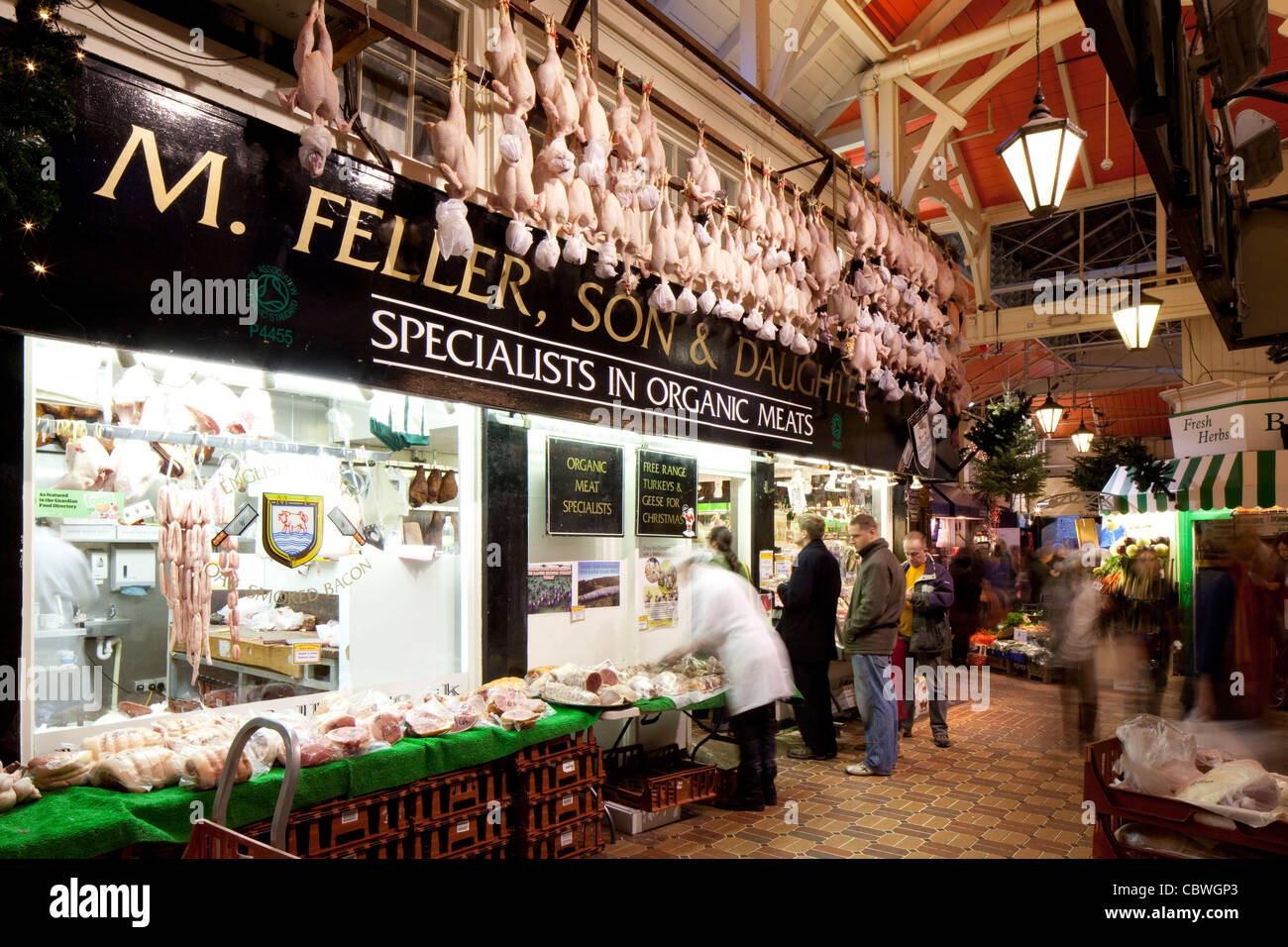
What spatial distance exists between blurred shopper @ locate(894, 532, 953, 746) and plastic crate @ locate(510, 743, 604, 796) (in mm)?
4426

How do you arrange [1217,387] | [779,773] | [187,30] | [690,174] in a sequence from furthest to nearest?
[1217,387] < [779,773] < [690,174] < [187,30]

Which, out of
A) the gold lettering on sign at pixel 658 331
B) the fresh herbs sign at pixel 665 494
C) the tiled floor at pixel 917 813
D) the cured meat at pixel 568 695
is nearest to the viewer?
the cured meat at pixel 568 695

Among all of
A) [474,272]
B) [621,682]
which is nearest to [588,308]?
[474,272]

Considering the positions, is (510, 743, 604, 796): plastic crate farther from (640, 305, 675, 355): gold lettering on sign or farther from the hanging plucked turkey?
(640, 305, 675, 355): gold lettering on sign

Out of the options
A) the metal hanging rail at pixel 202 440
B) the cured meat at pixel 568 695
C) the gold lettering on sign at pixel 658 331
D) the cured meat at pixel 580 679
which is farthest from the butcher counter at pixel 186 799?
the gold lettering on sign at pixel 658 331

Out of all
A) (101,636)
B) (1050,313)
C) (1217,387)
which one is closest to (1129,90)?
Result: (101,636)

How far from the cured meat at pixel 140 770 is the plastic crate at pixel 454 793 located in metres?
1.10

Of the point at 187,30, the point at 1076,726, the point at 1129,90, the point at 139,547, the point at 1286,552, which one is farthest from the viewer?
the point at 1286,552

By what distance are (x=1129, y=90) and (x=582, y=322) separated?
3.25 metres

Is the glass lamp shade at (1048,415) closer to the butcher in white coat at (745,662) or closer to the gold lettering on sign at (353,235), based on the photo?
the butcher in white coat at (745,662)

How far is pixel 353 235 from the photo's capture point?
159 inches

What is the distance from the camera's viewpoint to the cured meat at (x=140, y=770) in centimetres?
317

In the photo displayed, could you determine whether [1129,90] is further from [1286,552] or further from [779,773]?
[1286,552]

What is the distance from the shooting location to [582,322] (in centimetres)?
533
